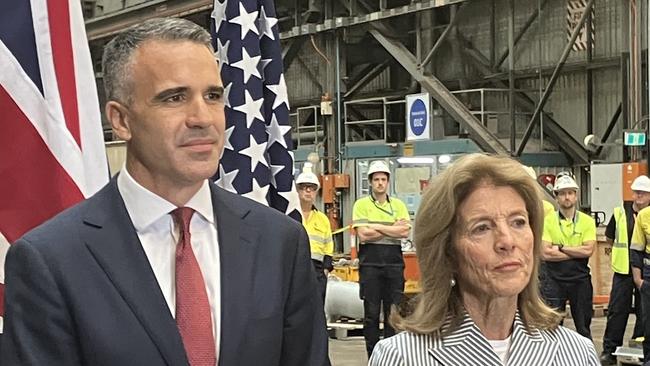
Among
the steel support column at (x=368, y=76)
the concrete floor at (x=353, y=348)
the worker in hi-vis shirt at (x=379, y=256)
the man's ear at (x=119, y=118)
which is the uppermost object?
the steel support column at (x=368, y=76)

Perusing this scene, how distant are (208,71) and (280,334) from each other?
0.54m

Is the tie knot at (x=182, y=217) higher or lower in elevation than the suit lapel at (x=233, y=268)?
higher

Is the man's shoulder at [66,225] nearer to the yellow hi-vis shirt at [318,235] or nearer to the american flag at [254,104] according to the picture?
the american flag at [254,104]

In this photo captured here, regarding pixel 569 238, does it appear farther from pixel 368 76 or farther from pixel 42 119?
pixel 368 76

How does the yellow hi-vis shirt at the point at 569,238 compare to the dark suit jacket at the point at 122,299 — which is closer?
the dark suit jacket at the point at 122,299

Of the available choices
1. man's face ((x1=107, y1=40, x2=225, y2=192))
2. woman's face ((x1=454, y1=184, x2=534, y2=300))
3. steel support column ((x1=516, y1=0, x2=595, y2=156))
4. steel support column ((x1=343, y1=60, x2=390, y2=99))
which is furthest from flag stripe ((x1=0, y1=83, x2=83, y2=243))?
steel support column ((x1=343, y1=60, x2=390, y2=99))

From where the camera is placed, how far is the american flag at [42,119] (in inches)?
101

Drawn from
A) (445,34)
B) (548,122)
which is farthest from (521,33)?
(548,122)

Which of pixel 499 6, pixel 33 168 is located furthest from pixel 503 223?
pixel 499 6

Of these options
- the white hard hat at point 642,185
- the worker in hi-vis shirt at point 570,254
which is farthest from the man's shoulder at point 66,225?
the white hard hat at point 642,185

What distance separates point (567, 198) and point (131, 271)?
738 cm

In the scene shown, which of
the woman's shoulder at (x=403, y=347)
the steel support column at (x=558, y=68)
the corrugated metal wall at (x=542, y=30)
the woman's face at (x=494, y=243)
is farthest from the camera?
the corrugated metal wall at (x=542, y=30)

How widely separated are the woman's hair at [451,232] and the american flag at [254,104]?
1.89 m

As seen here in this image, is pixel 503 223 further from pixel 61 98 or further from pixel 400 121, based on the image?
pixel 400 121
